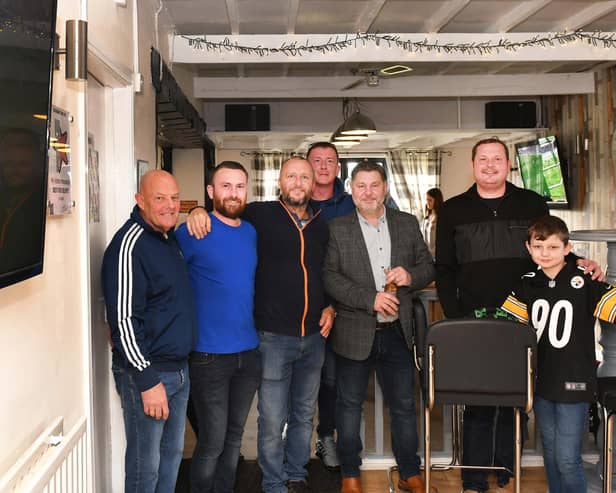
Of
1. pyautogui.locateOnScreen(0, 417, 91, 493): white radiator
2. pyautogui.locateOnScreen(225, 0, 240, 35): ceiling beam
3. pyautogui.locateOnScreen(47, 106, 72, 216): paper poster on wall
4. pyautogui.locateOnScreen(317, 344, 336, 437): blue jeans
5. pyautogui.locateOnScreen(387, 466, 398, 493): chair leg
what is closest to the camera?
pyautogui.locateOnScreen(0, 417, 91, 493): white radiator

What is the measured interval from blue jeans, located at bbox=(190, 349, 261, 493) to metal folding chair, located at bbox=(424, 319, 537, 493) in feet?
2.48

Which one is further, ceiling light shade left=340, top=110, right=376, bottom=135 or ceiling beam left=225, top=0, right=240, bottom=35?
ceiling light shade left=340, top=110, right=376, bottom=135

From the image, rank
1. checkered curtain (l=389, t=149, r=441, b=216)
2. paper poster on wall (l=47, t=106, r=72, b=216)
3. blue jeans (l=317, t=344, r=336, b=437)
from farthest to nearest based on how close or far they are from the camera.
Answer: checkered curtain (l=389, t=149, r=441, b=216), blue jeans (l=317, t=344, r=336, b=437), paper poster on wall (l=47, t=106, r=72, b=216)

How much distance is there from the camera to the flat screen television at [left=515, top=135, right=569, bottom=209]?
773 centimetres

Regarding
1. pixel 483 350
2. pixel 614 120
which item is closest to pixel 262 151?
pixel 614 120

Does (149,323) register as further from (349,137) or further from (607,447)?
(349,137)

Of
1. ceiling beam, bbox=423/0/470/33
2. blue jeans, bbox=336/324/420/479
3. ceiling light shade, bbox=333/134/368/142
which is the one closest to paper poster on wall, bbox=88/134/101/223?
blue jeans, bbox=336/324/420/479

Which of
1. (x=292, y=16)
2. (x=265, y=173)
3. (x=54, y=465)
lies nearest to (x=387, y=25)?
(x=292, y=16)

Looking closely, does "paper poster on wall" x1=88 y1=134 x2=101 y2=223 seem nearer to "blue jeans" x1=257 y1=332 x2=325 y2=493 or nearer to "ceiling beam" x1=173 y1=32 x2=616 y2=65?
"blue jeans" x1=257 y1=332 x2=325 y2=493

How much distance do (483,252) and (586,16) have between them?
2.66m

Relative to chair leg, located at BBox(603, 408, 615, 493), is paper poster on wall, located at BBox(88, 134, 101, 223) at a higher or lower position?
higher

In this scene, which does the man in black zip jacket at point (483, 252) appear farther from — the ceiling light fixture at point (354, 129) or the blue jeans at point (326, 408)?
the ceiling light fixture at point (354, 129)

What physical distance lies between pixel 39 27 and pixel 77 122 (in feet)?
2.59

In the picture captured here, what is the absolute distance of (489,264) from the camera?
3033mm
